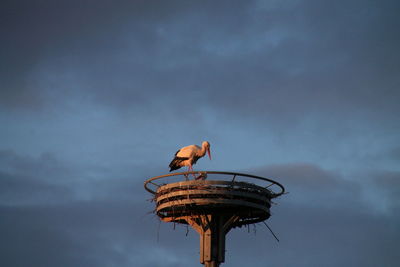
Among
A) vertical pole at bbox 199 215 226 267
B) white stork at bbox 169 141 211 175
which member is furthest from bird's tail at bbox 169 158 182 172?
vertical pole at bbox 199 215 226 267

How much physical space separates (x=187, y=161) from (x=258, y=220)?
215 inches

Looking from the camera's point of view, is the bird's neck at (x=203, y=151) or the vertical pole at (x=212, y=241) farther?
the bird's neck at (x=203, y=151)

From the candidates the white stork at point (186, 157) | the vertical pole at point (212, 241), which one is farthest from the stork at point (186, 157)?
the vertical pole at point (212, 241)

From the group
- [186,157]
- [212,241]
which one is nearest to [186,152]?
[186,157]

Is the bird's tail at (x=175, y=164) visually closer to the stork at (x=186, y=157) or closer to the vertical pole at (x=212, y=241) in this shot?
the stork at (x=186, y=157)

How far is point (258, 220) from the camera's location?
129 feet

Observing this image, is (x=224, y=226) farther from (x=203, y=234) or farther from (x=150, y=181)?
(x=150, y=181)

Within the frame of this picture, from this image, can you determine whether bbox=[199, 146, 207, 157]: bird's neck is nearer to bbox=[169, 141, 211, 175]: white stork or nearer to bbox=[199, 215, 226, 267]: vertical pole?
bbox=[169, 141, 211, 175]: white stork

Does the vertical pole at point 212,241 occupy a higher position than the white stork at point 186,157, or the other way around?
the white stork at point 186,157

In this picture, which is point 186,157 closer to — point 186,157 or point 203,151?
point 186,157

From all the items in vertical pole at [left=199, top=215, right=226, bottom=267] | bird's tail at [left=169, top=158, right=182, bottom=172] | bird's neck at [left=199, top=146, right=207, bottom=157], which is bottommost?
vertical pole at [left=199, top=215, right=226, bottom=267]

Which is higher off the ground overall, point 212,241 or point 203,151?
point 203,151

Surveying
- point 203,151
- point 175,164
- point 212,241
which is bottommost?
point 212,241

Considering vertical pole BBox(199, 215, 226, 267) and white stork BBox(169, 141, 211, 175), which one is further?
white stork BBox(169, 141, 211, 175)
